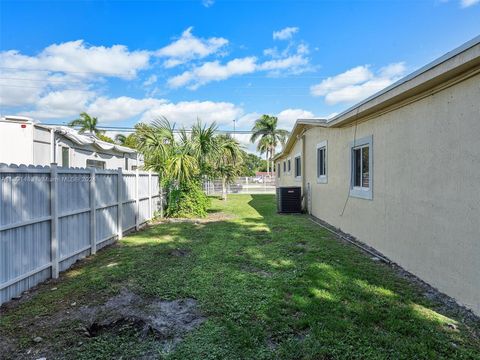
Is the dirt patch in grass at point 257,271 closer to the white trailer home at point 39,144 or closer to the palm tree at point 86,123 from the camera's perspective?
the white trailer home at point 39,144

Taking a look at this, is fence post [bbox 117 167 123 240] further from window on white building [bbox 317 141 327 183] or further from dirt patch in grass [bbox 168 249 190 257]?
window on white building [bbox 317 141 327 183]

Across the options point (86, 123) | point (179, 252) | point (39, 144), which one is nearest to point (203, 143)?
point (39, 144)

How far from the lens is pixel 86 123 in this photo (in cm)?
3791

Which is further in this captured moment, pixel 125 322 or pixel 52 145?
pixel 52 145

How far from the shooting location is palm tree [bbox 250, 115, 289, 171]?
1587 inches

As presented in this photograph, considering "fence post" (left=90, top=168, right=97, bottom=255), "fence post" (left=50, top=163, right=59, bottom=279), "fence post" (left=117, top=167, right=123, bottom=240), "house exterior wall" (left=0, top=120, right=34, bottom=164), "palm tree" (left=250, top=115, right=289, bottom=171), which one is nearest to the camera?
"fence post" (left=50, top=163, right=59, bottom=279)

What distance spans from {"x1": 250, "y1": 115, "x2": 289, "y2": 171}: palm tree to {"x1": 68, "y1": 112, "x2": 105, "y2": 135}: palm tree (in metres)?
20.2

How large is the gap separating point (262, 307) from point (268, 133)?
125 feet

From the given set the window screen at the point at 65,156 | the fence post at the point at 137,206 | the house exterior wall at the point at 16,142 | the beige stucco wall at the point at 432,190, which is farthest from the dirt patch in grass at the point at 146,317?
the window screen at the point at 65,156

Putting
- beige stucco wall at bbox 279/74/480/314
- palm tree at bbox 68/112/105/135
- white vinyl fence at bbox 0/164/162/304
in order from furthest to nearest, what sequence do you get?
1. palm tree at bbox 68/112/105/135
2. white vinyl fence at bbox 0/164/162/304
3. beige stucco wall at bbox 279/74/480/314

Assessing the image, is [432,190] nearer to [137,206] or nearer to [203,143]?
[137,206]

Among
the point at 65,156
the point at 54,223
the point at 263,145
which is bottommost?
the point at 54,223

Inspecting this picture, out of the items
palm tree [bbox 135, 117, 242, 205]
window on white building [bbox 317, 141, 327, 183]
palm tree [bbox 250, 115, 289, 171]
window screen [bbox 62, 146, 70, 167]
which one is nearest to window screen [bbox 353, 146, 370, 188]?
window on white building [bbox 317, 141, 327, 183]

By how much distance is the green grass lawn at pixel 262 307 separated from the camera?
278 centimetres
